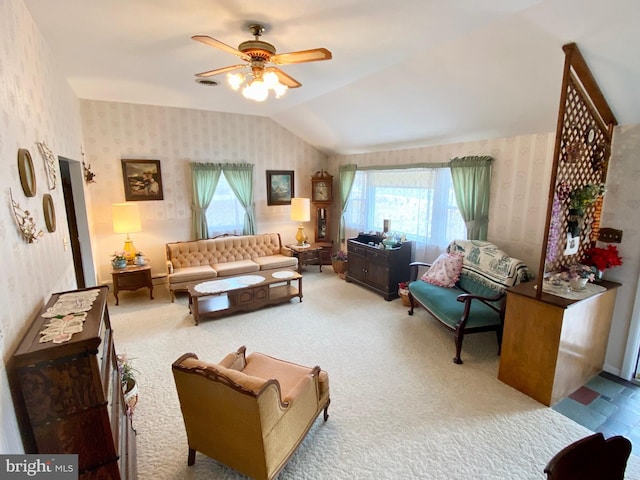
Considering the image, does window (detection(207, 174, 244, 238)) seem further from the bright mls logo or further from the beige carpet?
the bright mls logo

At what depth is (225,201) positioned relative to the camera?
19.7 ft

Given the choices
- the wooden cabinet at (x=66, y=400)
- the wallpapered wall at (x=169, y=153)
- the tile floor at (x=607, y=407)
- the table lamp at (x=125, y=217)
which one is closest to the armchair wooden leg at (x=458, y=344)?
the tile floor at (x=607, y=407)

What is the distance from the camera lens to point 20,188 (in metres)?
1.67

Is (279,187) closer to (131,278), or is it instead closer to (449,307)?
(131,278)

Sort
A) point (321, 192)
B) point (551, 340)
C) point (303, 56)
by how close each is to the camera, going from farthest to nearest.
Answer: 1. point (321, 192)
2. point (551, 340)
3. point (303, 56)

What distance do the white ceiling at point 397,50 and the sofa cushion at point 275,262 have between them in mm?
2679

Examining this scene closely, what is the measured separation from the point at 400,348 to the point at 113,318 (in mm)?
3730

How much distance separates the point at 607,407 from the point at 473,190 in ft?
8.30

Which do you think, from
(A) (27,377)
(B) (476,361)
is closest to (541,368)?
(B) (476,361)

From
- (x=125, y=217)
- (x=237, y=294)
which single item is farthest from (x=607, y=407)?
(x=125, y=217)

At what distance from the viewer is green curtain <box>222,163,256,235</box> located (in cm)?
588

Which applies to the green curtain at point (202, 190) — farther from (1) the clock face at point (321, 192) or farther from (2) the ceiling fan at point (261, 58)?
(2) the ceiling fan at point (261, 58)

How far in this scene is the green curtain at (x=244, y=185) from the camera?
5883mm

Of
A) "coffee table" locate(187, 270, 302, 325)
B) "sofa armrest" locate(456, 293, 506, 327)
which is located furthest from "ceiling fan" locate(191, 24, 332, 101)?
Answer: "coffee table" locate(187, 270, 302, 325)
